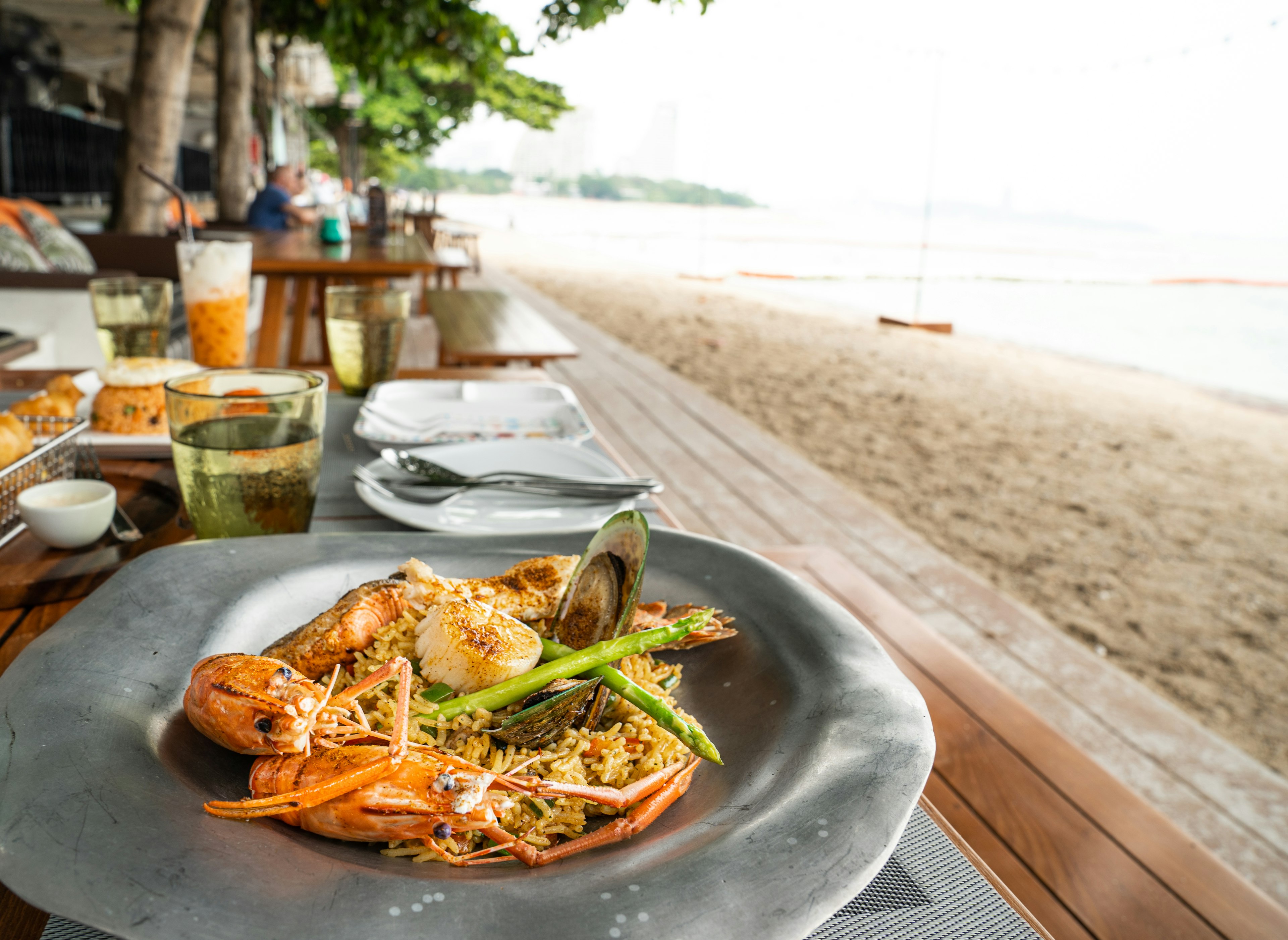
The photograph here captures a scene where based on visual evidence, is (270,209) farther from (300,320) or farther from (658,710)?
(658,710)

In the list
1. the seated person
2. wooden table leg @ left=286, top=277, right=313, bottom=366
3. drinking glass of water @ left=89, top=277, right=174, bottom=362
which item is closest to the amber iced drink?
drinking glass of water @ left=89, top=277, right=174, bottom=362

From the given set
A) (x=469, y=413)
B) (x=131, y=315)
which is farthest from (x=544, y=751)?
(x=131, y=315)

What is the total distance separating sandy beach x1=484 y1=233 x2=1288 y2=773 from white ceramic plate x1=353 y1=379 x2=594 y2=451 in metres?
2.43

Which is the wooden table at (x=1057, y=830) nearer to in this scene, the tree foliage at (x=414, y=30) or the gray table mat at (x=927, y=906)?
the gray table mat at (x=927, y=906)

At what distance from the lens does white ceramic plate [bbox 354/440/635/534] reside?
0.99 meters

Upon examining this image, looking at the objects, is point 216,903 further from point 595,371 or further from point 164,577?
point 595,371

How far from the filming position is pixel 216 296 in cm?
171

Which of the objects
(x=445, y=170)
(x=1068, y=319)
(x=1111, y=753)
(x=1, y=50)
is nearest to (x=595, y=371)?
(x=1111, y=753)

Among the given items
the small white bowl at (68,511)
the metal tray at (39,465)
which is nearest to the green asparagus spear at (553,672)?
the small white bowl at (68,511)

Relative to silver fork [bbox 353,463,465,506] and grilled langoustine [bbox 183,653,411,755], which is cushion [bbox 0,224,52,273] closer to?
silver fork [bbox 353,463,465,506]

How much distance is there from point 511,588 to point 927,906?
0.43 meters

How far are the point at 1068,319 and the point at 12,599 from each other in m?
18.8

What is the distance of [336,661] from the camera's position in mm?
676

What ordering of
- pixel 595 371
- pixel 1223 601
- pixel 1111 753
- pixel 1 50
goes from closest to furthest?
pixel 1111 753 < pixel 1223 601 < pixel 595 371 < pixel 1 50
